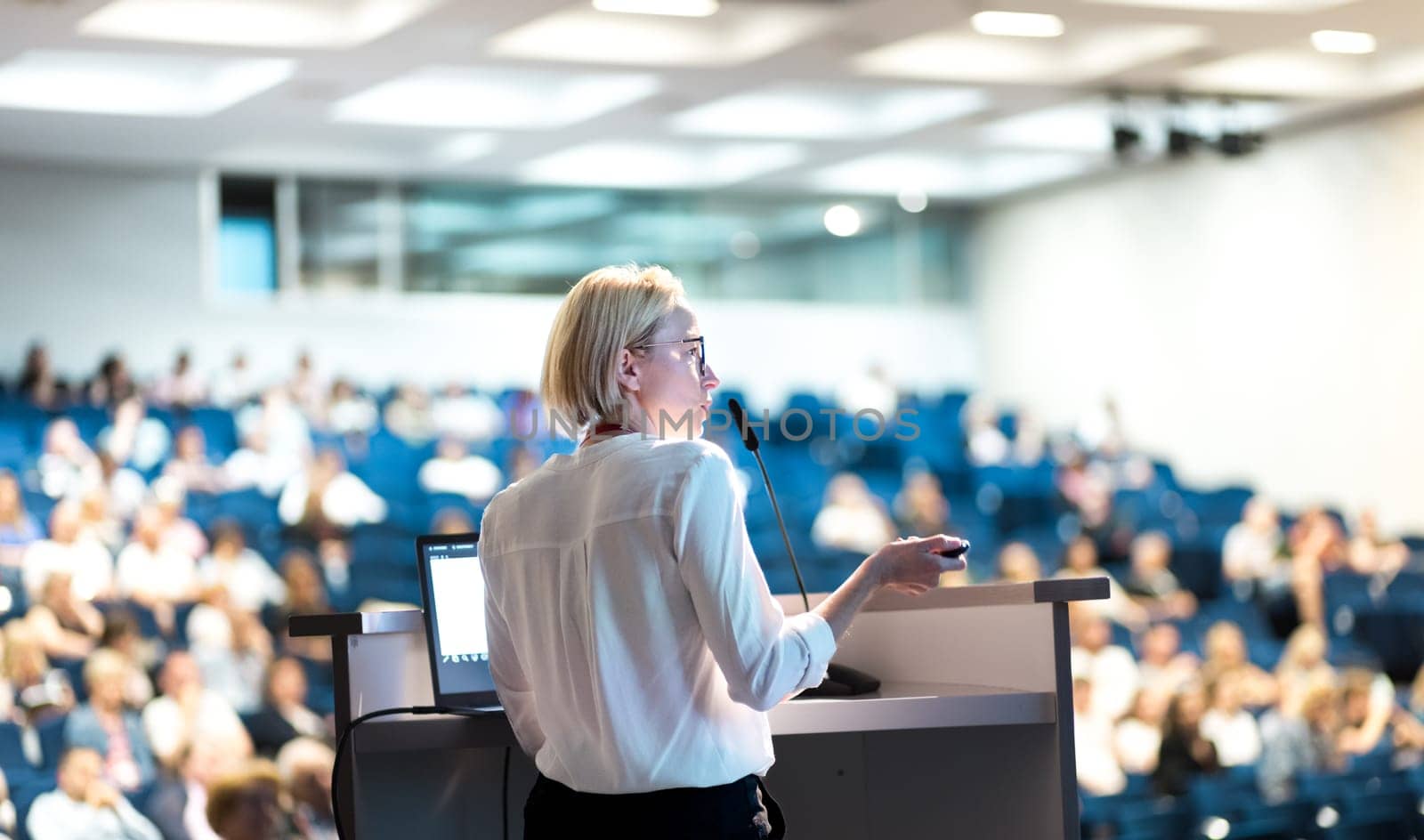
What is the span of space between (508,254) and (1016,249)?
345cm

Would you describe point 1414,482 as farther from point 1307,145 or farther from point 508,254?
point 508,254

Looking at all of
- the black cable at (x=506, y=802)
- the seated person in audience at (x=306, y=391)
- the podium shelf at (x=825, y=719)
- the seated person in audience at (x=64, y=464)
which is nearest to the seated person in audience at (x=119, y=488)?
the seated person in audience at (x=64, y=464)

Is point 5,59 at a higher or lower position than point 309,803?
higher

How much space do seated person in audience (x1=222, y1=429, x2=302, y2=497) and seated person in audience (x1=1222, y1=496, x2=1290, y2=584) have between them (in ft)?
14.3

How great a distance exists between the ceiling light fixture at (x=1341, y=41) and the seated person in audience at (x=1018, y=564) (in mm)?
2569

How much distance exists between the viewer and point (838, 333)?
11047 millimetres

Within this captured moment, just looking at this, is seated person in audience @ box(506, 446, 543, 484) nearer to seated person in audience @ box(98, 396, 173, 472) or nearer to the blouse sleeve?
seated person in audience @ box(98, 396, 173, 472)

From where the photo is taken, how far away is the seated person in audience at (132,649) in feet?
15.9

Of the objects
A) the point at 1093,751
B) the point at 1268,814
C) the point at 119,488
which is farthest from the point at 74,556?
the point at 1268,814

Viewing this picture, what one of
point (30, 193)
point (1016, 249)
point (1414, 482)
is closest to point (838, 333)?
point (1016, 249)

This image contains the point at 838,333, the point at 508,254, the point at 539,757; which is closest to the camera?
the point at 539,757

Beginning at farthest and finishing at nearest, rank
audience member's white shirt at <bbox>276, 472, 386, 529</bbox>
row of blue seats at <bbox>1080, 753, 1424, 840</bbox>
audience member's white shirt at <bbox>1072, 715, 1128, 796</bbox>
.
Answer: audience member's white shirt at <bbox>276, 472, 386, 529</bbox>, audience member's white shirt at <bbox>1072, 715, 1128, 796</bbox>, row of blue seats at <bbox>1080, 753, 1424, 840</bbox>

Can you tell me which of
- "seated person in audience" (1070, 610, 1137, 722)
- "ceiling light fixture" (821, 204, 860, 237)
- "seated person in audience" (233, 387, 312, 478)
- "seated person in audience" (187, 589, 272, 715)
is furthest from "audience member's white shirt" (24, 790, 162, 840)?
→ "ceiling light fixture" (821, 204, 860, 237)

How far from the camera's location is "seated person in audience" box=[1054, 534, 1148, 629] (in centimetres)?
677
